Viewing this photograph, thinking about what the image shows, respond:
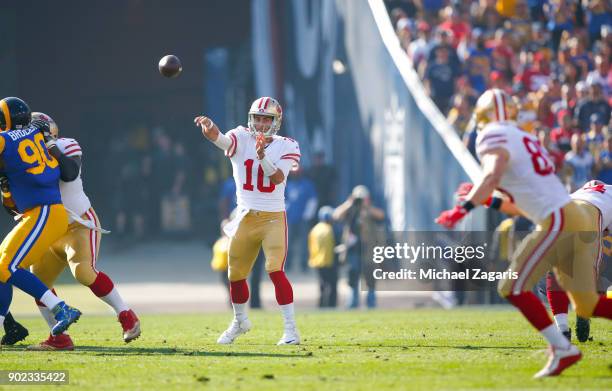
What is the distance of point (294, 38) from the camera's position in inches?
799

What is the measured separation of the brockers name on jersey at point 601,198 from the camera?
9.20m

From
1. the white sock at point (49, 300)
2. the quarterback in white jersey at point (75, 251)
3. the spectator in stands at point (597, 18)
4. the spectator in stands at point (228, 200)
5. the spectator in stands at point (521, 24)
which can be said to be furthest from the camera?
the spectator in stands at point (521, 24)

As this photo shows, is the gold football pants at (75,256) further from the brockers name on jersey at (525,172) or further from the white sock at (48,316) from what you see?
the brockers name on jersey at (525,172)

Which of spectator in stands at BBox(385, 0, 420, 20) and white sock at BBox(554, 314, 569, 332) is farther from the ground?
spectator in stands at BBox(385, 0, 420, 20)

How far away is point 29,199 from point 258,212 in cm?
178

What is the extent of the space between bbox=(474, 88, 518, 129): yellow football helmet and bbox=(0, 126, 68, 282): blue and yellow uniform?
3.28 meters

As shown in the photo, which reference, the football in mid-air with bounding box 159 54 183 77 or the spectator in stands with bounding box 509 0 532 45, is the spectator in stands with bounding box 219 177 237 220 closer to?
the spectator in stands with bounding box 509 0 532 45

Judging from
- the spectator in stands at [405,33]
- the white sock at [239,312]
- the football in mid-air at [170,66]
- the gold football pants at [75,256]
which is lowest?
the white sock at [239,312]

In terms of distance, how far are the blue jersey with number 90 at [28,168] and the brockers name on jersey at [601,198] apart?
157 inches

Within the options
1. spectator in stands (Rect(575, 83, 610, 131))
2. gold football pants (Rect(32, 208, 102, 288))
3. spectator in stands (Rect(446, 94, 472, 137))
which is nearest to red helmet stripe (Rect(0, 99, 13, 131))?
gold football pants (Rect(32, 208, 102, 288))

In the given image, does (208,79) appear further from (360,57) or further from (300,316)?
(300,316)

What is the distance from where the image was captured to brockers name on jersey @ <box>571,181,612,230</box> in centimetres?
920

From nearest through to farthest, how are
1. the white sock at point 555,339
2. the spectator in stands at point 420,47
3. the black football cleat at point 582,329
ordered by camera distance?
the white sock at point 555,339
the black football cleat at point 582,329
the spectator in stands at point 420,47

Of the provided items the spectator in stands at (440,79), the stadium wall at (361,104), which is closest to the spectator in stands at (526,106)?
the spectator in stands at (440,79)
